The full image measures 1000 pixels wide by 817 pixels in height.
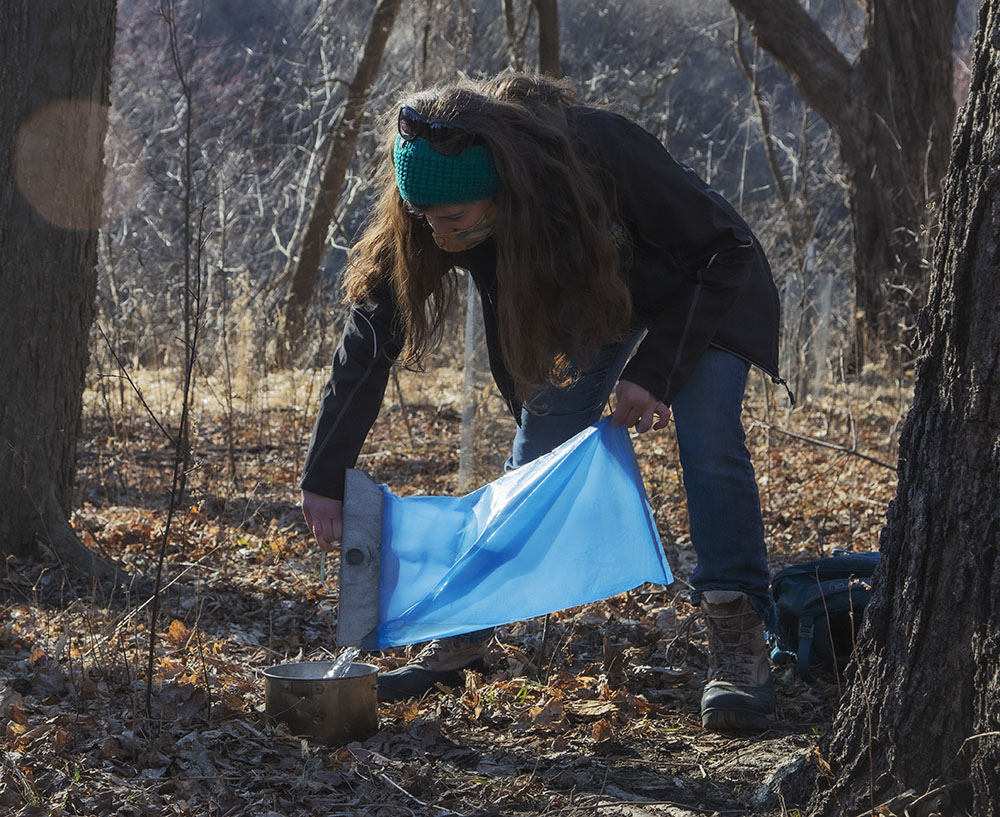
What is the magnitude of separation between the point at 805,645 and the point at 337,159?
8.90m

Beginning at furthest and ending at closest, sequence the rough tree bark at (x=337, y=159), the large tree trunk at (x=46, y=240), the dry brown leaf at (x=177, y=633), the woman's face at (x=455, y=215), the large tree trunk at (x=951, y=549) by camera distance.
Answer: the rough tree bark at (x=337, y=159) < the large tree trunk at (x=46, y=240) < the dry brown leaf at (x=177, y=633) < the woman's face at (x=455, y=215) < the large tree trunk at (x=951, y=549)

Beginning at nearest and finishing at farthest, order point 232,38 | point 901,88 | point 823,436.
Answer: point 823,436 < point 901,88 < point 232,38

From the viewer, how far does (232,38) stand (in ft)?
83.0

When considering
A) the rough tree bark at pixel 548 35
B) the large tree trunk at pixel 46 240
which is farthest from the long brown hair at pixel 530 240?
the rough tree bark at pixel 548 35

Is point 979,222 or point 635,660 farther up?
point 979,222

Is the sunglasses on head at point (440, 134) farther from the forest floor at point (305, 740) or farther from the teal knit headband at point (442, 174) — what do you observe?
the forest floor at point (305, 740)

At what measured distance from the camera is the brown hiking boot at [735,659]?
2.67 meters

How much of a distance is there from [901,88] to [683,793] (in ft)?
31.1

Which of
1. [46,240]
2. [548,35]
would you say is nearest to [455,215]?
[46,240]

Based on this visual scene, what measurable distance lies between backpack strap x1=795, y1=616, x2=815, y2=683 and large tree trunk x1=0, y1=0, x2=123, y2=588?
268 centimetres

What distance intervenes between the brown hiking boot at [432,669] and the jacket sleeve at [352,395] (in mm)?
582

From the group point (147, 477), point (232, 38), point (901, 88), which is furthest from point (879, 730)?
point (232, 38)

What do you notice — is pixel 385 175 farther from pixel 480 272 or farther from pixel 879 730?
pixel 879 730

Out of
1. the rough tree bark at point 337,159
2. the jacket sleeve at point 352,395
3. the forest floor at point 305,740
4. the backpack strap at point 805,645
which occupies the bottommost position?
the forest floor at point 305,740
